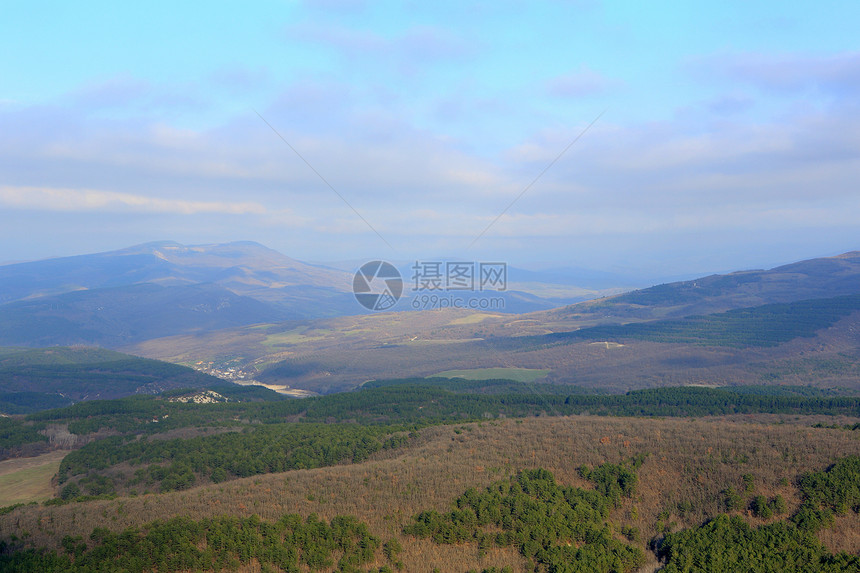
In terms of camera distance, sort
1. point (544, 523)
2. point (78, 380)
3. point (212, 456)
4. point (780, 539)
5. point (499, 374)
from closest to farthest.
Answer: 1. point (780, 539)
2. point (544, 523)
3. point (212, 456)
4. point (78, 380)
5. point (499, 374)

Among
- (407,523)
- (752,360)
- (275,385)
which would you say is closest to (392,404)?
(407,523)

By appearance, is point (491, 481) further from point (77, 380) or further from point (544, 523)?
point (77, 380)

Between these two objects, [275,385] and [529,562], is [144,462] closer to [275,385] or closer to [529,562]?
[529,562]

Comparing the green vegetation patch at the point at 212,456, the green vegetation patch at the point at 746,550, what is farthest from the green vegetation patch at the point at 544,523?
the green vegetation patch at the point at 212,456

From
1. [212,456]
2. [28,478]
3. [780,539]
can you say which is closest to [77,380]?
[28,478]

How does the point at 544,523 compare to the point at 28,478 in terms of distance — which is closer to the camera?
the point at 544,523
